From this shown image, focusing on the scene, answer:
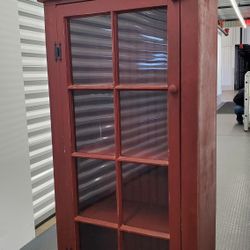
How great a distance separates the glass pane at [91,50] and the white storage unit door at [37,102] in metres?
1.34

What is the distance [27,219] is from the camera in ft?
8.72

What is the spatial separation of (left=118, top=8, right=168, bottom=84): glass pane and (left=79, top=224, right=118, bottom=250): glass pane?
733 mm

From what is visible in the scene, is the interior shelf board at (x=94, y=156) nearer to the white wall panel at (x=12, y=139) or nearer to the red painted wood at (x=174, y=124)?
the red painted wood at (x=174, y=124)

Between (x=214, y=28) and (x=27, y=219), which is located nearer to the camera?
(x=214, y=28)

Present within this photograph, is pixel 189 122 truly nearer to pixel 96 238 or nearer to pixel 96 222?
pixel 96 222

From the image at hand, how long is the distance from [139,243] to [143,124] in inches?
22.1

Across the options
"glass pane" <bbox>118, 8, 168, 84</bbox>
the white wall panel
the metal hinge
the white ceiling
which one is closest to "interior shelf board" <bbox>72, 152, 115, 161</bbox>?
"glass pane" <bbox>118, 8, 168, 84</bbox>

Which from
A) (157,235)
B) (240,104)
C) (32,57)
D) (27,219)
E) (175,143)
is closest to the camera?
(175,143)

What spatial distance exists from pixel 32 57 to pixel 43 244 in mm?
1545

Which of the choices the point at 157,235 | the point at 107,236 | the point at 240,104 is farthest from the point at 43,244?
the point at 240,104

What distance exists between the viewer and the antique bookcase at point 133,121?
1345 mm

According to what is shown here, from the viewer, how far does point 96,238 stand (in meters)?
1.69

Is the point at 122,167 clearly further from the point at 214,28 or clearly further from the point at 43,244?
the point at 43,244

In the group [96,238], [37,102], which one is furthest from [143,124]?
[37,102]
